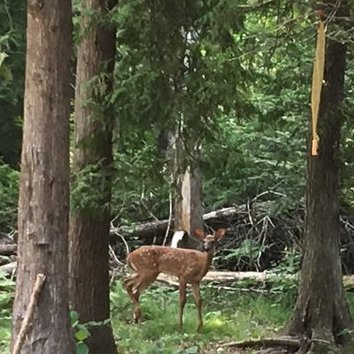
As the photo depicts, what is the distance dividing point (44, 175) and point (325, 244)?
465 cm

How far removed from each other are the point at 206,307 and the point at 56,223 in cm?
641

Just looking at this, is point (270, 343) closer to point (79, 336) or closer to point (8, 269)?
point (79, 336)

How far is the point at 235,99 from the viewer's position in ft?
25.6

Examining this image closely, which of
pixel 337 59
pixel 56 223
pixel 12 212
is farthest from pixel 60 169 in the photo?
pixel 12 212

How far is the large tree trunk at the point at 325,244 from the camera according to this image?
916cm

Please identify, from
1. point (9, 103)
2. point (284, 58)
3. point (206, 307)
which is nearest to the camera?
point (284, 58)

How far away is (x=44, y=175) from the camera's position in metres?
5.46

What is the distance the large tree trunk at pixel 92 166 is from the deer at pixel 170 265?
2.67 metres

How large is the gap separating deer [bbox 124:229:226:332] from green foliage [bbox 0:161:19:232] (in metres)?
3.52

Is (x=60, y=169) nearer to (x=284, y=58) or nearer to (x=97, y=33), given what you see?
(x=97, y=33)

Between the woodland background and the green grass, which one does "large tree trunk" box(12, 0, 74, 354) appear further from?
the green grass

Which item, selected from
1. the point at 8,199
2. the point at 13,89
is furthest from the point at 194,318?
the point at 13,89

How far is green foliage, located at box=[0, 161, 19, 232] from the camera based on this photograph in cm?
1393

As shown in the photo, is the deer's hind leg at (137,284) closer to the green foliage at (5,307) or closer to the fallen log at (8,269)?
the green foliage at (5,307)
